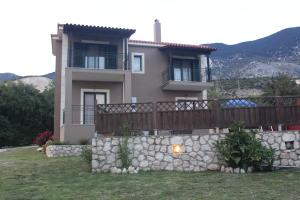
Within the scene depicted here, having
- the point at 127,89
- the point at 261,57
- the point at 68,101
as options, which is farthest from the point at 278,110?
the point at 261,57

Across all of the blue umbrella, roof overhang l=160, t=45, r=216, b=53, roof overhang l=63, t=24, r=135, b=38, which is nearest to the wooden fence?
the blue umbrella

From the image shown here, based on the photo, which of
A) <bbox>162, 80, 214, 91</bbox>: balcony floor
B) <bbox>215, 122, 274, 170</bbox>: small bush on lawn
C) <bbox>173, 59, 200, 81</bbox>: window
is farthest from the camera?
<bbox>173, 59, 200, 81</bbox>: window

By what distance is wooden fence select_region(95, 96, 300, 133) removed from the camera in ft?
34.4

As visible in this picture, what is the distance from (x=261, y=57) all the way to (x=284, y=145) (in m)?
38.3

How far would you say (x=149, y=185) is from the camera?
25.8 ft

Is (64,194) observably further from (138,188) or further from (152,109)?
(152,109)

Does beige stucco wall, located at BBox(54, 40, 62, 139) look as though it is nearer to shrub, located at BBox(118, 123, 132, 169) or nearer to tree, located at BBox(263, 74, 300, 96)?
shrub, located at BBox(118, 123, 132, 169)

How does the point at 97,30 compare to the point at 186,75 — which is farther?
the point at 186,75

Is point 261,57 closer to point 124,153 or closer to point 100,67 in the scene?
point 100,67

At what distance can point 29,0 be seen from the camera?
12.9m

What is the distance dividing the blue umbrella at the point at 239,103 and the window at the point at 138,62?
965cm

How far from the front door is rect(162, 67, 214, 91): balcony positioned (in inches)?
149

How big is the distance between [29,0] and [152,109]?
6.66m

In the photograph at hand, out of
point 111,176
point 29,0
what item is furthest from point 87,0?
point 111,176
